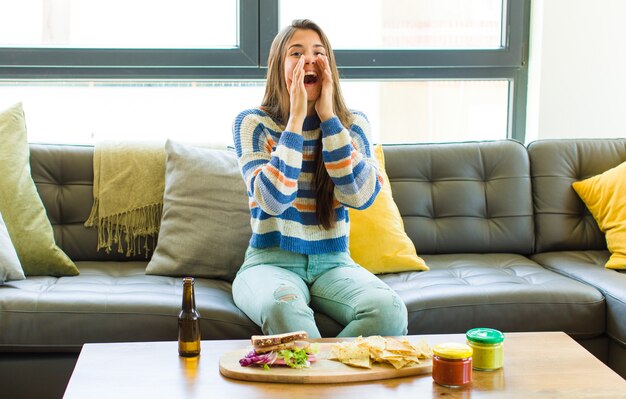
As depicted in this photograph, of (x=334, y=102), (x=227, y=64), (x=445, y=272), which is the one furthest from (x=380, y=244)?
(x=227, y=64)

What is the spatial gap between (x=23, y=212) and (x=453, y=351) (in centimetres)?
163

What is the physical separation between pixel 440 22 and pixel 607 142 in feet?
2.85

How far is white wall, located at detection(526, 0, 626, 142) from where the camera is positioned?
3365 mm

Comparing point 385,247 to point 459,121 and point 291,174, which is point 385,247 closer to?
point 291,174

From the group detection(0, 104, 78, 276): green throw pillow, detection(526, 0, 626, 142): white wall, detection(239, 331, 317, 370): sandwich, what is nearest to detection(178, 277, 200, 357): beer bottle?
detection(239, 331, 317, 370): sandwich

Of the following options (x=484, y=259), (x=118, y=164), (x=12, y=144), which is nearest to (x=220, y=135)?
(x=118, y=164)

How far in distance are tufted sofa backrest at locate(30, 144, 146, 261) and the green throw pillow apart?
0.34 feet

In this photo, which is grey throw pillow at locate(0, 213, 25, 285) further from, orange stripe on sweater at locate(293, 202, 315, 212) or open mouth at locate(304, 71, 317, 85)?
open mouth at locate(304, 71, 317, 85)

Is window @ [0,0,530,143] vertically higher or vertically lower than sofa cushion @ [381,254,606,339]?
higher

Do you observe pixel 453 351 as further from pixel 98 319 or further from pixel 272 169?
pixel 98 319

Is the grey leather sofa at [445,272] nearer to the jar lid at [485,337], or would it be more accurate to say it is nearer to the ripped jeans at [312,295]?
the ripped jeans at [312,295]

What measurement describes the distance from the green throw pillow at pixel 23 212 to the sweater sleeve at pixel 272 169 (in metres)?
0.72

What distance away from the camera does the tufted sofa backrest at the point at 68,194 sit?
2.78 m

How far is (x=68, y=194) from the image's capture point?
2.81m
